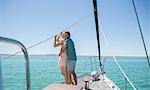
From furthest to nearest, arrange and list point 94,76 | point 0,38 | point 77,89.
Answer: point 94,76 → point 77,89 → point 0,38

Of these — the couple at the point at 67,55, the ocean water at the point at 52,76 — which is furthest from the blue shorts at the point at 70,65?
the ocean water at the point at 52,76

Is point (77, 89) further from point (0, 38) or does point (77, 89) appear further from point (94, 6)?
point (94, 6)

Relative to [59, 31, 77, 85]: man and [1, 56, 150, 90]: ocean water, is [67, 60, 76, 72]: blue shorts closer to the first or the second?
[59, 31, 77, 85]: man

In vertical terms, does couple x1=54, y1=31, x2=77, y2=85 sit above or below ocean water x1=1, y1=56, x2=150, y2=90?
above

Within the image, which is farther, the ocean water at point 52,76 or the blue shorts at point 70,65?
the ocean water at point 52,76

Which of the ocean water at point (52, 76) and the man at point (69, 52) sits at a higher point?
the man at point (69, 52)

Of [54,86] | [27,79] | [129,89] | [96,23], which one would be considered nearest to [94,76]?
[96,23]

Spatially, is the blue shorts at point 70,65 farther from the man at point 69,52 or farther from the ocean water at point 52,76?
the ocean water at point 52,76

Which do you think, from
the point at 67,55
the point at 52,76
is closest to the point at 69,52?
the point at 67,55

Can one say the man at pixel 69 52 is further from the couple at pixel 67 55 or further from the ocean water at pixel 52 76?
the ocean water at pixel 52 76

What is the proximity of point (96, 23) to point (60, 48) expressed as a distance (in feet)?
9.74

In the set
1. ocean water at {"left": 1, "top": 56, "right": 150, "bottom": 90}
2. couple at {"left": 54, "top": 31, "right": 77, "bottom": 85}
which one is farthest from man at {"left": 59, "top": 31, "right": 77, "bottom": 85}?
ocean water at {"left": 1, "top": 56, "right": 150, "bottom": 90}

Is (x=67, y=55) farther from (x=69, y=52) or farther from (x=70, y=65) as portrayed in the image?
(x=70, y=65)

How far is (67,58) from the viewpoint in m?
5.91
